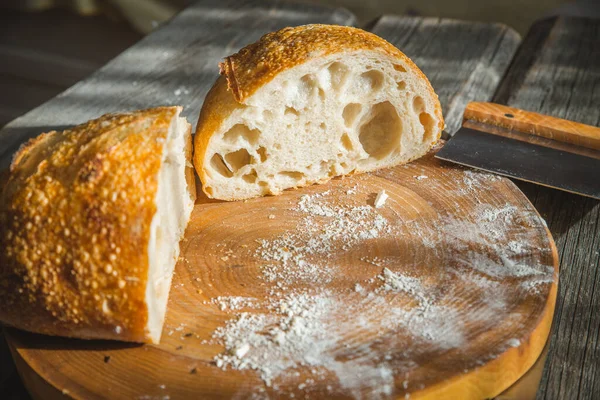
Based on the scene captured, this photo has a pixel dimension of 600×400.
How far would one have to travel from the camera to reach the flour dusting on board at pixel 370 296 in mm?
1624

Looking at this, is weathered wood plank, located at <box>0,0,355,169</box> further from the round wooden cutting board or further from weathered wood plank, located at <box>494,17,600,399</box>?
weathered wood plank, located at <box>494,17,600,399</box>

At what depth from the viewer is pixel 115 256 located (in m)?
1.65

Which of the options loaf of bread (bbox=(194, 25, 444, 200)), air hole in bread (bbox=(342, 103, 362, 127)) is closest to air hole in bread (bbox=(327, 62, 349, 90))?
loaf of bread (bbox=(194, 25, 444, 200))

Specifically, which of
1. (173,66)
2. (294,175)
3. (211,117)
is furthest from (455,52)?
(211,117)

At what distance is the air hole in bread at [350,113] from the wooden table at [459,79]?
28.4 inches

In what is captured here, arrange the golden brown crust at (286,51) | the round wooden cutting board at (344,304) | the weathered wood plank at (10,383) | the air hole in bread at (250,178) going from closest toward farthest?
the round wooden cutting board at (344,304) < the weathered wood plank at (10,383) < the golden brown crust at (286,51) < the air hole in bread at (250,178)

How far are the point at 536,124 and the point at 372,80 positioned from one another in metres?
0.71

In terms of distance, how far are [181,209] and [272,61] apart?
59 centimetres

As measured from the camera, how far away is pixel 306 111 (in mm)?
2248

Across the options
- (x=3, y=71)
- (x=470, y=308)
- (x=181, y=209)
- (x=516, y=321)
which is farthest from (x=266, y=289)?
(x=3, y=71)

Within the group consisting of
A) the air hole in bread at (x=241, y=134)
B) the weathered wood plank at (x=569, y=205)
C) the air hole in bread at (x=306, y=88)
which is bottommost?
the weathered wood plank at (x=569, y=205)

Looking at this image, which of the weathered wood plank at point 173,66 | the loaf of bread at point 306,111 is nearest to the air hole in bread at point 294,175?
the loaf of bread at point 306,111

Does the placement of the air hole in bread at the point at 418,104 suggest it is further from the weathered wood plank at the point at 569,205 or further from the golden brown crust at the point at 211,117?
the golden brown crust at the point at 211,117

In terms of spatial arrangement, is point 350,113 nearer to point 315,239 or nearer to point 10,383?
point 315,239
